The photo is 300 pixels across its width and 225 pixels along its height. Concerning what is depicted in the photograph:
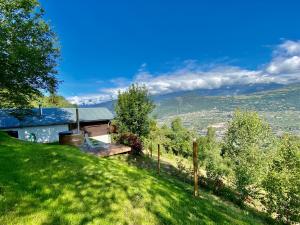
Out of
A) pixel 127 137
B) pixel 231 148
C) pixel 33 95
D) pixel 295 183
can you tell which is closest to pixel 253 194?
pixel 295 183

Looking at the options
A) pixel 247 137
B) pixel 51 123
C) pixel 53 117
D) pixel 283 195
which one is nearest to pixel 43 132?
pixel 51 123

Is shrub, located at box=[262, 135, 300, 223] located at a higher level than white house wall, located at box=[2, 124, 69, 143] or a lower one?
lower

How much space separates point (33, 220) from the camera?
267 inches

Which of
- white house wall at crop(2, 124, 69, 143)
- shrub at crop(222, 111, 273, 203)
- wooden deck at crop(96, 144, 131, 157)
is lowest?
shrub at crop(222, 111, 273, 203)

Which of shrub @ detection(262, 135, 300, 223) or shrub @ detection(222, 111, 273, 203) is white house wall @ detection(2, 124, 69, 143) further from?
shrub @ detection(222, 111, 273, 203)

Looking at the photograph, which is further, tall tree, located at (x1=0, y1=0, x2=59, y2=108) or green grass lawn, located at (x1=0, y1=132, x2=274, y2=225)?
tall tree, located at (x1=0, y1=0, x2=59, y2=108)

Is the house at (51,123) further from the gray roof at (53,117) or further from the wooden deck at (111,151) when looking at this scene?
the wooden deck at (111,151)

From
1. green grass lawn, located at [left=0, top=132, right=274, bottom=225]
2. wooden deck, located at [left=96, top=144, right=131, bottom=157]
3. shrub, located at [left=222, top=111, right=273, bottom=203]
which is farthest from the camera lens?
shrub, located at [left=222, top=111, right=273, bottom=203]

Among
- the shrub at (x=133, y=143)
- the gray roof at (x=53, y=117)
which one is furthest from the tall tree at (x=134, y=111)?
the gray roof at (x=53, y=117)

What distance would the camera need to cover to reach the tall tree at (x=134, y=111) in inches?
1460

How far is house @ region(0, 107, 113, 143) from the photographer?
118 ft

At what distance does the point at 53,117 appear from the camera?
40.9m

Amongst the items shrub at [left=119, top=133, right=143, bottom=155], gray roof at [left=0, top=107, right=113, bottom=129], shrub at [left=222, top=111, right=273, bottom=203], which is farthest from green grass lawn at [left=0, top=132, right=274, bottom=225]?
shrub at [left=222, top=111, right=273, bottom=203]

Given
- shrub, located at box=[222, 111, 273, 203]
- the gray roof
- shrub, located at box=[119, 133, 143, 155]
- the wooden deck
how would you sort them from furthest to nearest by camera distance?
shrub, located at box=[222, 111, 273, 203]
the gray roof
shrub, located at box=[119, 133, 143, 155]
the wooden deck
